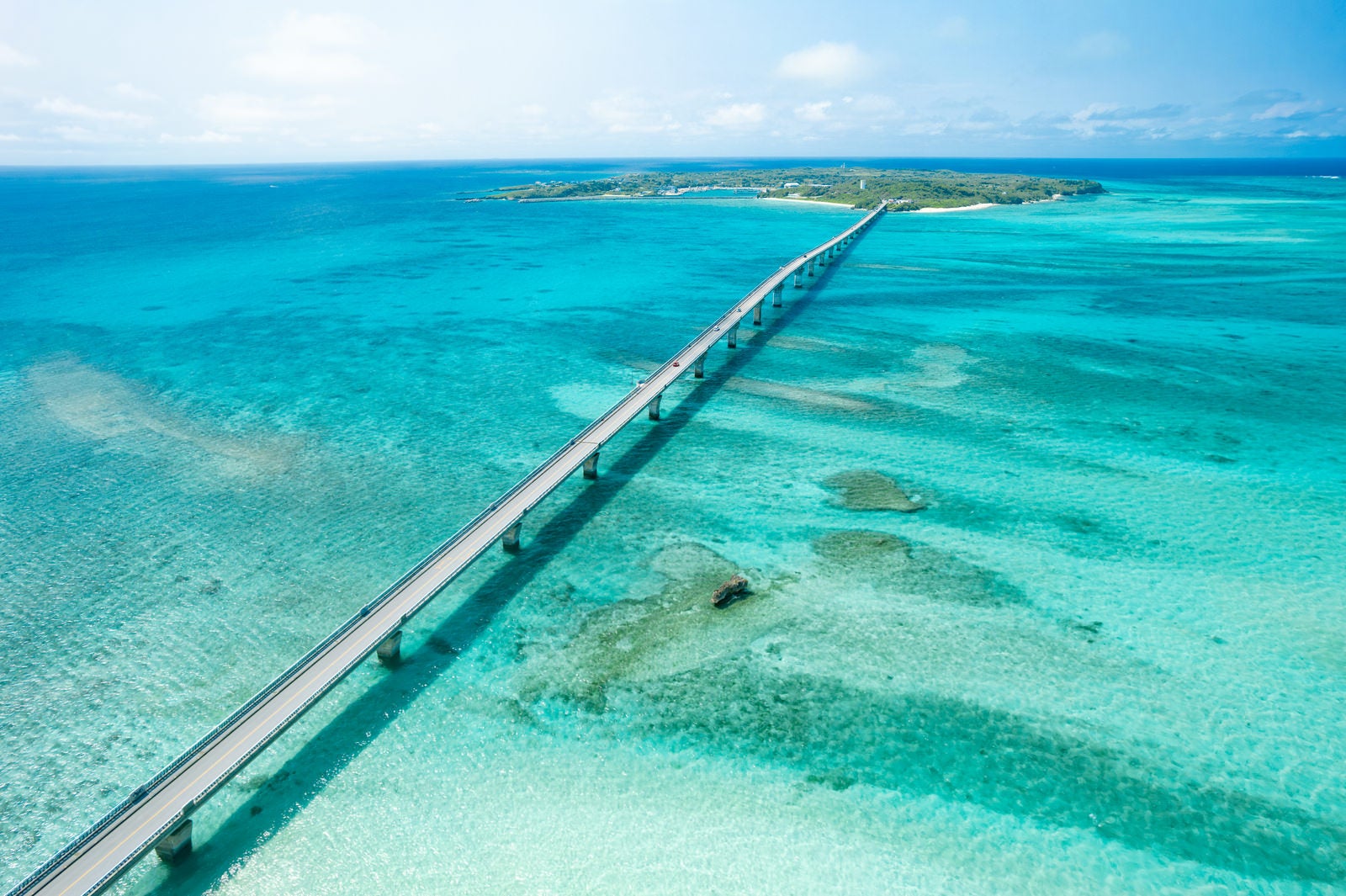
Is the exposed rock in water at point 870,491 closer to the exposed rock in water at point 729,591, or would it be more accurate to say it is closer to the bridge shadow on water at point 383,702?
the exposed rock in water at point 729,591

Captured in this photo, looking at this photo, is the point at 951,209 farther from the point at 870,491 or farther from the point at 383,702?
the point at 383,702

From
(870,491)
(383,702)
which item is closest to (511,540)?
(383,702)

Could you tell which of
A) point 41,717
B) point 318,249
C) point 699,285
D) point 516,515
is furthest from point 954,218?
point 41,717

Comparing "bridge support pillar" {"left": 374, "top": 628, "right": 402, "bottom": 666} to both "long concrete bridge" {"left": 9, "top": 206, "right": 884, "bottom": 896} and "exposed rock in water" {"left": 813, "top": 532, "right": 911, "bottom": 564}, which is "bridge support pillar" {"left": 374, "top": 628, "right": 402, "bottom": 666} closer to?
"long concrete bridge" {"left": 9, "top": 206, "right": 884, "bottom": 896}

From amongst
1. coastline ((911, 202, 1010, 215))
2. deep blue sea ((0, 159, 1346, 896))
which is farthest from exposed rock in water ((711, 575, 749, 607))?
coastline ((911, 202, 1010, 215))

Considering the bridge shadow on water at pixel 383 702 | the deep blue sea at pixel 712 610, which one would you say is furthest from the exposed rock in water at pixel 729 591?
the bridge shadow on water at pixel 383 702

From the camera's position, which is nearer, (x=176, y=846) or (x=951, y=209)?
(x=176, y=846)

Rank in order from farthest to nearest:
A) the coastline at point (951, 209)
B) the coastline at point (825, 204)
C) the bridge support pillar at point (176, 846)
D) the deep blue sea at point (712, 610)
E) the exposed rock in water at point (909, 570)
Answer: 1. the coastline at point (825, 204)
2. the coastline at point (951, 209)
3. the exposed rock in water at point (909, 570)
4. the deep blue sea at point (712, 610)
5. the bridge support pillar at point (176, 846)

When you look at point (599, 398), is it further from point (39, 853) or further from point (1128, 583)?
point (39, 853)
